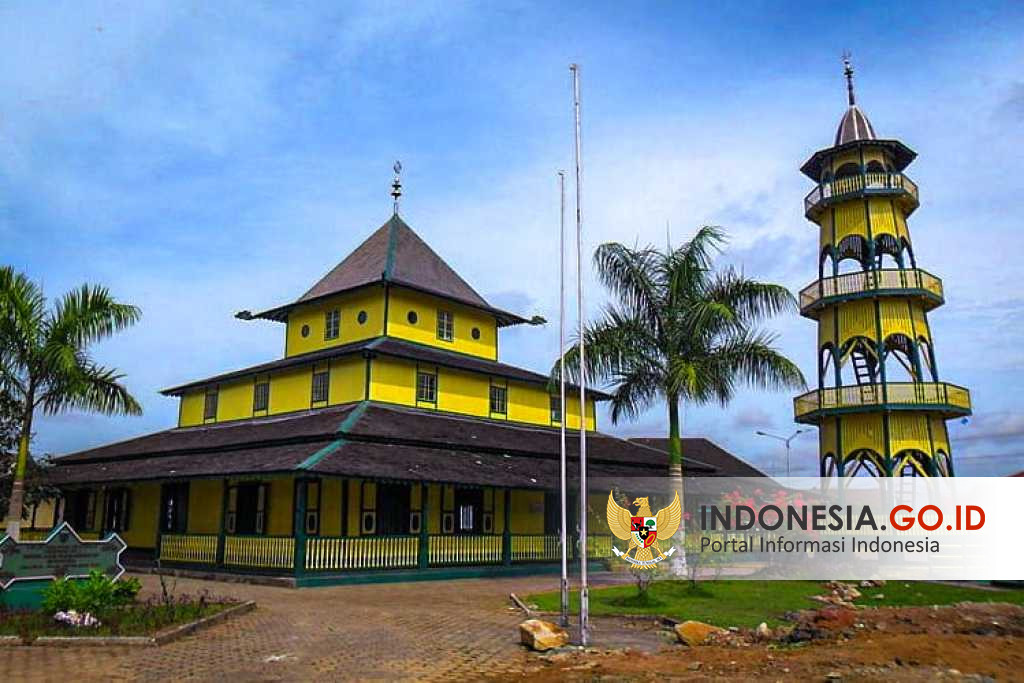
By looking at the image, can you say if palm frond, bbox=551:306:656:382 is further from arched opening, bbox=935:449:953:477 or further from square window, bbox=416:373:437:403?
arched opening, bbox=935:449:953:477

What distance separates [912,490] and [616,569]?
34.5ft

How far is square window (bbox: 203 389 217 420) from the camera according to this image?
1261 inches

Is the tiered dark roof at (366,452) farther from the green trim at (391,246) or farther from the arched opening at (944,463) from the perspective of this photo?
the arched opening at (944,463)

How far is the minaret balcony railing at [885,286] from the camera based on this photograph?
1129 inches

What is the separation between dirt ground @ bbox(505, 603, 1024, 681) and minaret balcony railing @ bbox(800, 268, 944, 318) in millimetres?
18082

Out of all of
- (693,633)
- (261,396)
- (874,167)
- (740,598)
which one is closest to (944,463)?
(874,167)

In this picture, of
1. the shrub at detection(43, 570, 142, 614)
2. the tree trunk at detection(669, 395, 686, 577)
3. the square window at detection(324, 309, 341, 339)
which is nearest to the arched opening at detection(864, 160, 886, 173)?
the tree trunk at detection(669, 395, 686, 577)

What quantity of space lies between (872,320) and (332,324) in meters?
19.5

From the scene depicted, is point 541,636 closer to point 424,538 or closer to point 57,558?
point 57,558

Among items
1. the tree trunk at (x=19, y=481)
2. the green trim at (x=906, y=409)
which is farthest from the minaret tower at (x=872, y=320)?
the tree trunk at (x=19, y=481)

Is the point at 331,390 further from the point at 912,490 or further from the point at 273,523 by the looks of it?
the point at 912,490

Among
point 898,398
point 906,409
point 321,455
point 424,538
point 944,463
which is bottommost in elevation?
point 424,538

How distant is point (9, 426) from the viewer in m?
23.9

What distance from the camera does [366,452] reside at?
21938 mm
